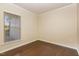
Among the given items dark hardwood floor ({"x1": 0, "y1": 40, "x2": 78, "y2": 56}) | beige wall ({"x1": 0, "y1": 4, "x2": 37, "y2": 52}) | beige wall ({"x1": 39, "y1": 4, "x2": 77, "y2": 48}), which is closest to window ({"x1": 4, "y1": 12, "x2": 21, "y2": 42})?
beige wall ({"x1": 0, "y1": 4, "x2": 37, "y2": 52})

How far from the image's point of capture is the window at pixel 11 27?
49.3 inches

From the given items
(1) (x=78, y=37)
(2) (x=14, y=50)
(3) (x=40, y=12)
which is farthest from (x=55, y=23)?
(2) (x=14, y=50)

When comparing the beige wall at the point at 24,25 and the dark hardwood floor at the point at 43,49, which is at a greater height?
the beige wall at the point at 24,25

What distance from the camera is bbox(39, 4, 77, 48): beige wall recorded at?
51.9 inches

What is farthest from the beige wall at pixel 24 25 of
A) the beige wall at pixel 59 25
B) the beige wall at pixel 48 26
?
the beige wall at pixel 59 25

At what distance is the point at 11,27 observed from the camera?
1.25m

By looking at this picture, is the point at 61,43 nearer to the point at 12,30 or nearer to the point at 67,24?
the point at 67,24

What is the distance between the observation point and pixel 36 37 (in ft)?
4.43

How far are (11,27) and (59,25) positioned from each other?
76cm

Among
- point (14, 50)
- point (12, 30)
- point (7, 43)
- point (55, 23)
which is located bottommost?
point (14, 50)

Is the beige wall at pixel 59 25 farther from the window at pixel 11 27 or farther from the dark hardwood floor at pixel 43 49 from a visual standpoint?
the window at pixel 11 27

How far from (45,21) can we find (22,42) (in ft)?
1.56

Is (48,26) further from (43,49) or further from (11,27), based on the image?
(11,27)

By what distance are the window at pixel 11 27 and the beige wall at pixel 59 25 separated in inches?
14.0
